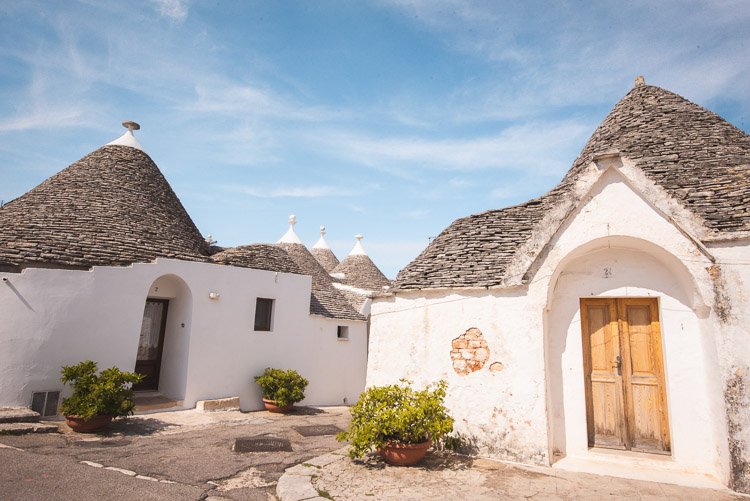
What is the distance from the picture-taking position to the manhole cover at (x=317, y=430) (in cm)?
858

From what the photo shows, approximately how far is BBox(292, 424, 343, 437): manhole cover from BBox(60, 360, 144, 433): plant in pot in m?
3.40

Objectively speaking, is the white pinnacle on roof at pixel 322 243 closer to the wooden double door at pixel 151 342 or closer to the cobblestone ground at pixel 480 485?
the wooden double door at pixel 151 342

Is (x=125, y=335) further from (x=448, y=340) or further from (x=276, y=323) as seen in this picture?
(x=448, y=340)

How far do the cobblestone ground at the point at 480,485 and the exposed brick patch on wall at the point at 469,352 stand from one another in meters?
1.28

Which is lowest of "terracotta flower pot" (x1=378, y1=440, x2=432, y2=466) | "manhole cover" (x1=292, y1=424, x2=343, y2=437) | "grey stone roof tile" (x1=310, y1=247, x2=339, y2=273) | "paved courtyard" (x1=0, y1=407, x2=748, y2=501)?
"manhole cover" (x1=292, y1=424, x2=343, y2=437)

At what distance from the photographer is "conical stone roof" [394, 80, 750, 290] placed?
222 inches

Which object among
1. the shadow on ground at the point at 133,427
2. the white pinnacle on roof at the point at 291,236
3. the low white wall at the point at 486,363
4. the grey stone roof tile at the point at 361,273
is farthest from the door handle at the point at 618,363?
the white pinnacle on roof at the point at 291,236

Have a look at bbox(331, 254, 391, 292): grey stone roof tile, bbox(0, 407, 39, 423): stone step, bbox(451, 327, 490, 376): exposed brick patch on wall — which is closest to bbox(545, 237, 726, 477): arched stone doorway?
bbox(451, 327, 490, 376): exposed brick patch on wall

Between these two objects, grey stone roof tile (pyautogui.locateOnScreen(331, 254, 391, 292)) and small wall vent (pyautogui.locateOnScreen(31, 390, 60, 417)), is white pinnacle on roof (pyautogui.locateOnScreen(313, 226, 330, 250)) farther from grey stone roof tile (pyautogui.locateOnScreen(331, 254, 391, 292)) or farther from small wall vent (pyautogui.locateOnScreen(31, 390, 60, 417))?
small wall vent (pyautogui.locateOnScreen(31, 390, 60, 417))

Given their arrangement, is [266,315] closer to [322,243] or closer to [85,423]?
[85,423]

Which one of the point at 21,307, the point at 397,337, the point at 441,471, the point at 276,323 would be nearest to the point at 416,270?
the point at 397,337

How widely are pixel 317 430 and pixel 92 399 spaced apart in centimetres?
436

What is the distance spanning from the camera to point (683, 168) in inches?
261

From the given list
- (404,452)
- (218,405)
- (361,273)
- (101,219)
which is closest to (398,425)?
(404,452)
